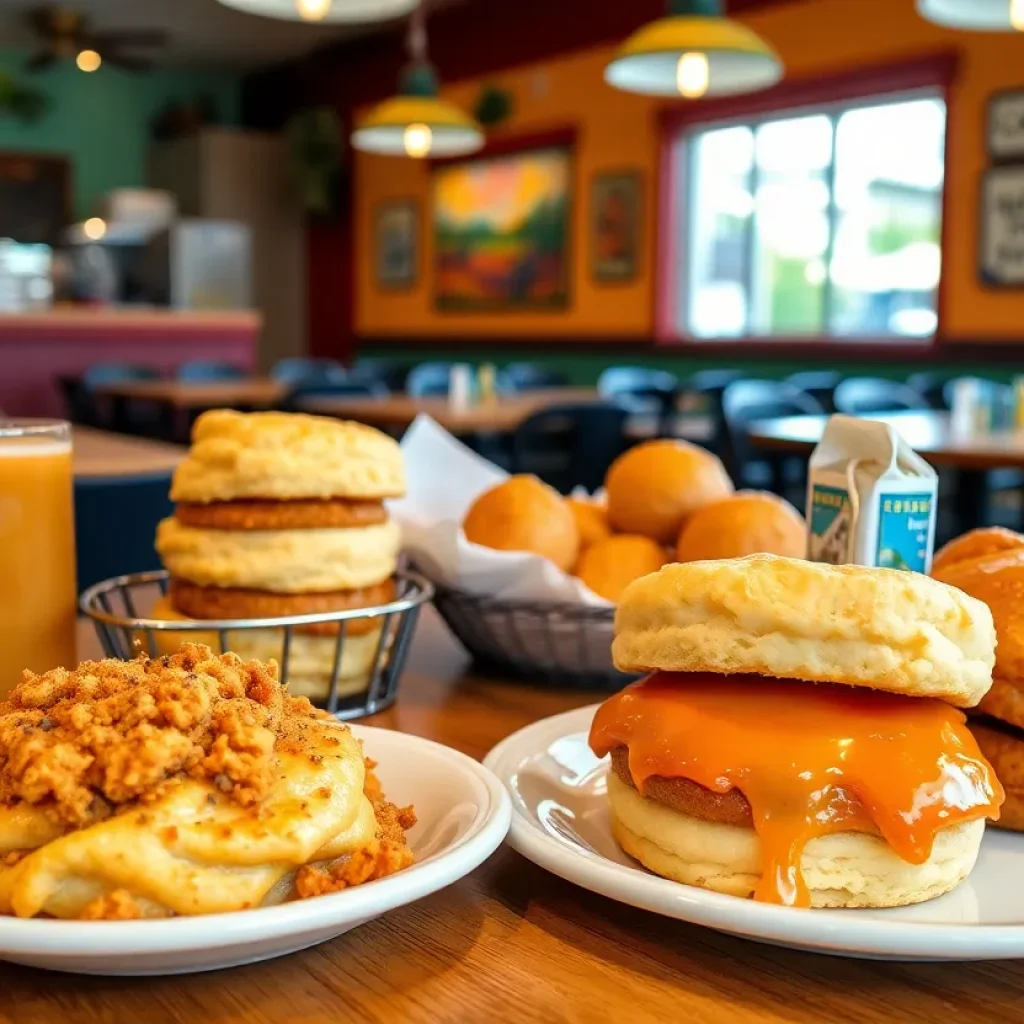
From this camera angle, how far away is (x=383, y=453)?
1.18 metres

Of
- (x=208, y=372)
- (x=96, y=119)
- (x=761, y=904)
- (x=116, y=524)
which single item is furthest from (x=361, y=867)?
(x=96, y=119)

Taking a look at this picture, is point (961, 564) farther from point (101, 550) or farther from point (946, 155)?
point (946, 155)

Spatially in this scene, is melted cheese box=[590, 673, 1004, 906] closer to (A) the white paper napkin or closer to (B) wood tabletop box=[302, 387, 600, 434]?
(A) the white paper napkin

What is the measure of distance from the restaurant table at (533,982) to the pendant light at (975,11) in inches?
151

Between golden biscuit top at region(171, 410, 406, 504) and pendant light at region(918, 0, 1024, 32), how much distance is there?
3.45 metres

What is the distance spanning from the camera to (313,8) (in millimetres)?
3621

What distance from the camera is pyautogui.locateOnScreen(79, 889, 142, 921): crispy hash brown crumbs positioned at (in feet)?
1.93

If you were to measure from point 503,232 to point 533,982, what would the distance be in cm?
949

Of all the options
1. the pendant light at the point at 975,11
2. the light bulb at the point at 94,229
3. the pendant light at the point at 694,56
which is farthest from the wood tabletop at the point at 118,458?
the light bulb at the point at 94,229

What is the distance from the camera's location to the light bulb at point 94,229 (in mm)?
11430

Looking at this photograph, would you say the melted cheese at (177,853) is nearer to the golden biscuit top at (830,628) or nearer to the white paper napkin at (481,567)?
the golden biscuit top at (830,628)

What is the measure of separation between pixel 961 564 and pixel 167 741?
0.65 m

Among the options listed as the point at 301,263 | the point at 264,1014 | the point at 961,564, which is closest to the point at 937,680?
the point at 961,564

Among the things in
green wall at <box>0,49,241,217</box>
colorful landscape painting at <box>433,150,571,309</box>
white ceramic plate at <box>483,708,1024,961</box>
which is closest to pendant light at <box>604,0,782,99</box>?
white ceramic plate at <box>483,708,1024,961</box>
